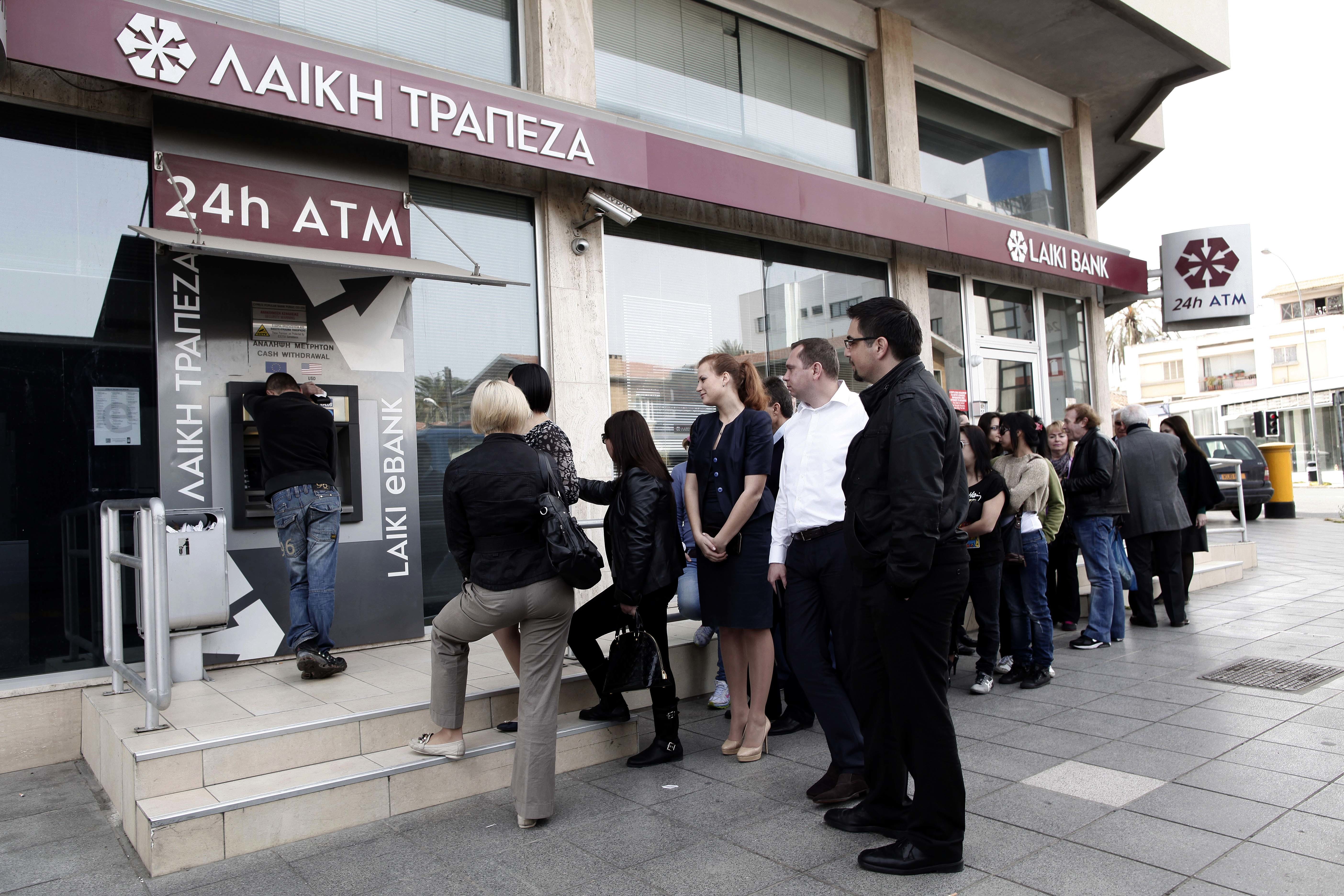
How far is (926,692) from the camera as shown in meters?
3.00

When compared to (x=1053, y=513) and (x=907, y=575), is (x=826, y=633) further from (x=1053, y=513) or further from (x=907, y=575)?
(x=1053, y=513)

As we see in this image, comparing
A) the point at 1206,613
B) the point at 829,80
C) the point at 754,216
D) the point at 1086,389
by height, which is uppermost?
the point at 829,80

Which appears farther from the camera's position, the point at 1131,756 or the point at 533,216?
the point at 533,216

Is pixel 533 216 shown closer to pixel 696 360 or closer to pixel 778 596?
pixel 696 360

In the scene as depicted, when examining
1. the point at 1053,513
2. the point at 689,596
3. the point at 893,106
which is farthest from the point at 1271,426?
the point at 689,596

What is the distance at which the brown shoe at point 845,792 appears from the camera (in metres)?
3.63

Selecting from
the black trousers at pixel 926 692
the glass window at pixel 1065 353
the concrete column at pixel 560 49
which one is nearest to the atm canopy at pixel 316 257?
the concrete column at pixel 560 49

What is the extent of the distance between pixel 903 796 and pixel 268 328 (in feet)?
15.0

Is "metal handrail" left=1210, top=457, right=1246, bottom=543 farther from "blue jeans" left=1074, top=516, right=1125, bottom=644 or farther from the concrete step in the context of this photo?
the concrete step

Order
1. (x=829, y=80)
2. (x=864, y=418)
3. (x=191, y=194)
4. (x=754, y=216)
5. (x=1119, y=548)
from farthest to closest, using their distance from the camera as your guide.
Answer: (x=829, y=80) → (x=754, y=216) → (x=1119, y=548) → (x=191, y=194) → (x=864, y=418)

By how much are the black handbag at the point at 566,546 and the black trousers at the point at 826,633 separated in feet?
2.92

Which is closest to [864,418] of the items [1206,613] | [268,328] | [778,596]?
[778,596]

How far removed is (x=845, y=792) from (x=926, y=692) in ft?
2.89

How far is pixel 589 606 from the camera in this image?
172 inches
